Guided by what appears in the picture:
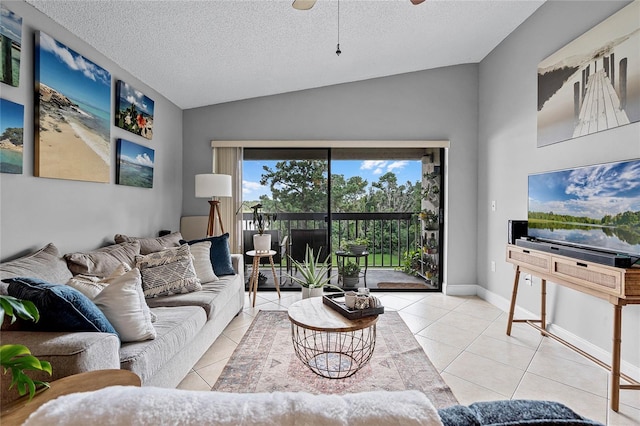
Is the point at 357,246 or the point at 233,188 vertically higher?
the point at 233,188

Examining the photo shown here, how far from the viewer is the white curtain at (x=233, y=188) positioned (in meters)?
4.43

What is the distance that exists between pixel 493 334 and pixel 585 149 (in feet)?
5.79

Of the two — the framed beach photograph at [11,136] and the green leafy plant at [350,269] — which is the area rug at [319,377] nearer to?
the green leafy plant at [350,269]

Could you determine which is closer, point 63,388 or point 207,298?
point 63,388

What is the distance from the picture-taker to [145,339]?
181 centimetres

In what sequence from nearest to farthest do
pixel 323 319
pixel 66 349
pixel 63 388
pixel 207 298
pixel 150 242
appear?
pixel 63 388 → pixel 66 349 → pixel 323 319 → pixel 207 298 → pixel 150 242

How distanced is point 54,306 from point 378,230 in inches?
179

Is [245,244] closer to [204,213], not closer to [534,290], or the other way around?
[204,213]

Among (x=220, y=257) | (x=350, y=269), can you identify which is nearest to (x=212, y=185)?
(x=220, y=257)

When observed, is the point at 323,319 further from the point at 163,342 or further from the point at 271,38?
the point at 271,38

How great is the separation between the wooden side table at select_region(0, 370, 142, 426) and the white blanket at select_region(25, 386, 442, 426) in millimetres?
680

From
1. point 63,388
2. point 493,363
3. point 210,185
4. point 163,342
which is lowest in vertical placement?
point 493,363

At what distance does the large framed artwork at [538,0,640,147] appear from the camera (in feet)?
7.23

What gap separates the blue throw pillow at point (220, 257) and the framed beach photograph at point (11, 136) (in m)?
1.57
